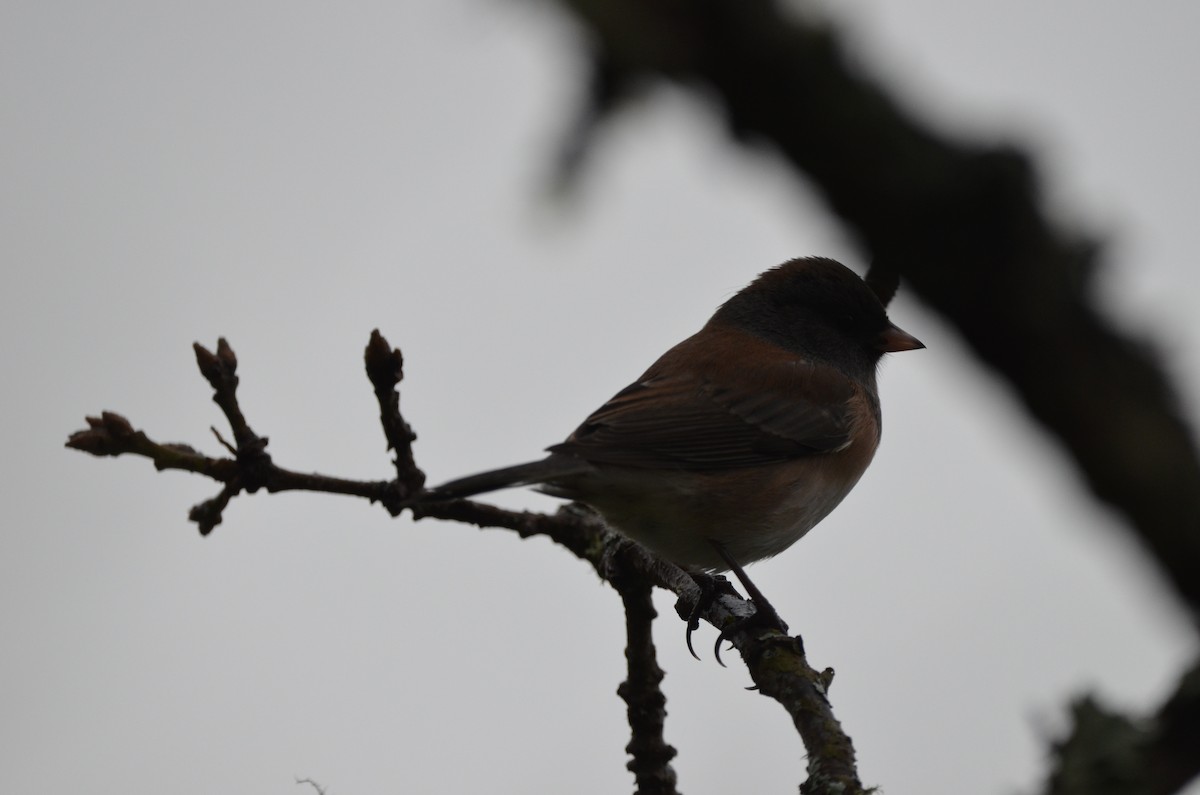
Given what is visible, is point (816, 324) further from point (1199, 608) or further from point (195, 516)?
point (1199, 608)

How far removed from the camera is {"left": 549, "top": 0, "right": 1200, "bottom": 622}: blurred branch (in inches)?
36.8

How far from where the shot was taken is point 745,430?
13.1 feet

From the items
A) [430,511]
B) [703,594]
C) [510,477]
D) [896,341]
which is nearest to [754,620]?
[703,594]

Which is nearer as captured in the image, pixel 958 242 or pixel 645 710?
pixel 958 242

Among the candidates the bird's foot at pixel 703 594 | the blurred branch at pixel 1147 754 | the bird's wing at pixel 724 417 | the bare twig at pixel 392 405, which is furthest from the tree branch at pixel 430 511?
the blurred branch at pixel 1147 754

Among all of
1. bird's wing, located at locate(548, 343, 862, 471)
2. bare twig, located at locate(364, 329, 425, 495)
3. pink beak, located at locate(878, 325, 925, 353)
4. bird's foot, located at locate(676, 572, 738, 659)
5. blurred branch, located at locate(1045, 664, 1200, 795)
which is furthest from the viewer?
pink beak, located at locate(878, 325, 925, 353)

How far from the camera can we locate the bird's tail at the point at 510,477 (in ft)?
8.13

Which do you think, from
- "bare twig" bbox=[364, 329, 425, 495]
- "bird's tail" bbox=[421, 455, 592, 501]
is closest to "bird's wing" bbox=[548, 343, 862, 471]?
"bird's tail" bbox=[421, 455, 592, 501]

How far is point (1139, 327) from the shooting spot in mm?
1004

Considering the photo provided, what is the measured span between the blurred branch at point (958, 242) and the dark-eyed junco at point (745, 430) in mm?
1842

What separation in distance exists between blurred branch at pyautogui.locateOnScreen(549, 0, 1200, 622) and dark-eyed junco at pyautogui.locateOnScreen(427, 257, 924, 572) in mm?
1842

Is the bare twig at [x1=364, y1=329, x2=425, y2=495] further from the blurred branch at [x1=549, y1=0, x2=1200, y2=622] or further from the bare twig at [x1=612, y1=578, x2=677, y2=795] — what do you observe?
the blurred branch at [x1=549, y1=0, x2=1200, y2=622]

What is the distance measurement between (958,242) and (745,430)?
3.06 m

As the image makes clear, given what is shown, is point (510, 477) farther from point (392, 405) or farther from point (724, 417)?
point (724, 417)
